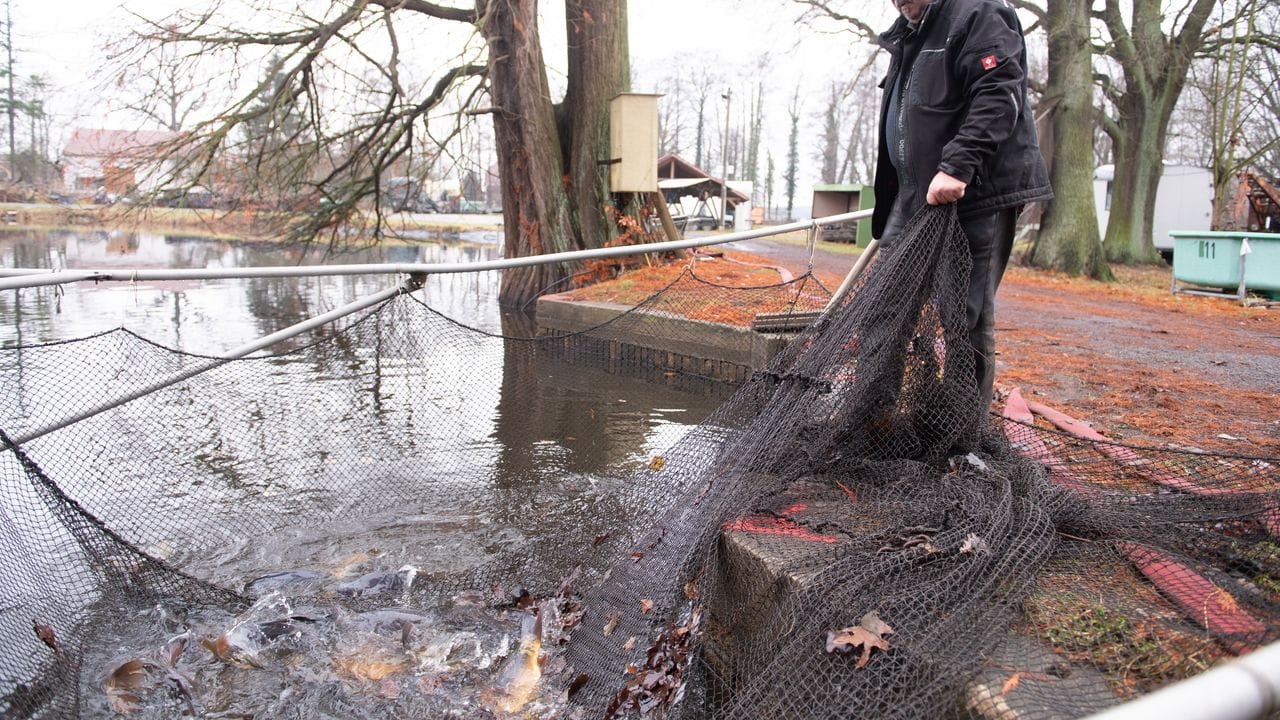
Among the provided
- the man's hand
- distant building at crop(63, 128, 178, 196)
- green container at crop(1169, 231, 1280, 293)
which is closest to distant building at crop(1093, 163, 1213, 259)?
green container at crop(1169, 231, 1280, 293)

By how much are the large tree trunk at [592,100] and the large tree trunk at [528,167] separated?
10.7 inches

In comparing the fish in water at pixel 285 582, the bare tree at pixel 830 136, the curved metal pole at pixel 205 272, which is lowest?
the fish in water at pixel 285 582

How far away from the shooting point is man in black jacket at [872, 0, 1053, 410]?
3.39 meters

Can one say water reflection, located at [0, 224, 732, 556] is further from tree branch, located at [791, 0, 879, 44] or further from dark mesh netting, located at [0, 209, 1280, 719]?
tree branch, located at [791, 0, 879, 44]

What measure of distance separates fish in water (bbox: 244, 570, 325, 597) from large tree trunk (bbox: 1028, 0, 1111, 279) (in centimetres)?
1761

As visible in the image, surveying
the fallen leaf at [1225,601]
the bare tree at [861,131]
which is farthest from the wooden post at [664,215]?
the bare tree at [861,131]

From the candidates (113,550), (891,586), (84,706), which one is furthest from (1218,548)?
(113,550)

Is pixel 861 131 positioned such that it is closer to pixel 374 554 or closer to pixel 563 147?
pixel 563 147

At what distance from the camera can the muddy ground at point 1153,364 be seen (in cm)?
534

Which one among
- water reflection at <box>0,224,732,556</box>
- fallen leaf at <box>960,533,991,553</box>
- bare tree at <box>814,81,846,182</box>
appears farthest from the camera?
bare tree at <box>814,81,846,182</box>

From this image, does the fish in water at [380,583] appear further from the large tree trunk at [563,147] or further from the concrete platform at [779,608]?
the large tree trunk at [563,147]

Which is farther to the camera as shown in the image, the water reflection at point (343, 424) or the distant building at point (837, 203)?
the distant building at point (837, 203)

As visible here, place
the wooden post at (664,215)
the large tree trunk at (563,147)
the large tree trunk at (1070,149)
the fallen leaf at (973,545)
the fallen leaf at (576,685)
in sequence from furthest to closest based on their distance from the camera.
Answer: the large tree trunk at (1070,149) → the wooden post at (664,215) → the large tree trunk at (563,147) → the fallen leaf at (576,685) → the fallen leaf at (973,545)

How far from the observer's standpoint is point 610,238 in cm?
1395
